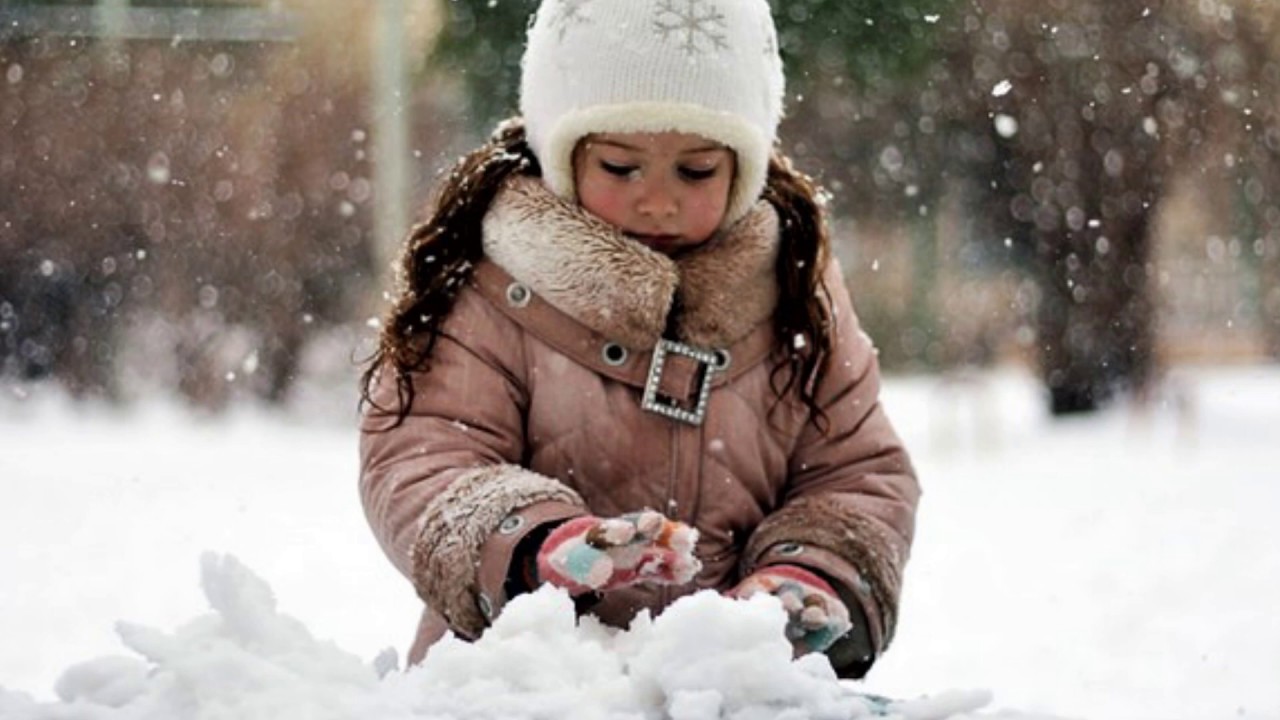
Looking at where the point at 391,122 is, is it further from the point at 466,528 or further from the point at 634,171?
the point at 466,528

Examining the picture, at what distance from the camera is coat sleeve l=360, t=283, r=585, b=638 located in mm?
2162

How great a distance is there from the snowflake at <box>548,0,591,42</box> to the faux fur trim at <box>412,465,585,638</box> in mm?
594

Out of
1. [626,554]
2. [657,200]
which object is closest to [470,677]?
[626,554]

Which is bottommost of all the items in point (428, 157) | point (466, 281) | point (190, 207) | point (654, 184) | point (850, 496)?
point (850, 496)

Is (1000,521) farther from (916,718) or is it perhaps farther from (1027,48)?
(916,718)

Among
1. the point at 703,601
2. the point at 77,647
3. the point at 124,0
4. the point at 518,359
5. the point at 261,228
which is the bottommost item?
the point at 77,647

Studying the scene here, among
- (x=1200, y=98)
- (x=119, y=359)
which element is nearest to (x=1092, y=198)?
(x=1200, y=98)

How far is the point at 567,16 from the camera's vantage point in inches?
101

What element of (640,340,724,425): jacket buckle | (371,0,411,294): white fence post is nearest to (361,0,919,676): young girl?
(640,340,724,425): jacket buckle

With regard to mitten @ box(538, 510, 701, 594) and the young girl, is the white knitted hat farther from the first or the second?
mitten @ box(538, 510, 701, 594)

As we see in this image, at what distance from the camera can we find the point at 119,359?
14430 millimetres

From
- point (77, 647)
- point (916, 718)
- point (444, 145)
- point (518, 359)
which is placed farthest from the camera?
point (444, 145)

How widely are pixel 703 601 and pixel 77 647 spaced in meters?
5.10

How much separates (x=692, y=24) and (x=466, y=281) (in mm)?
410
